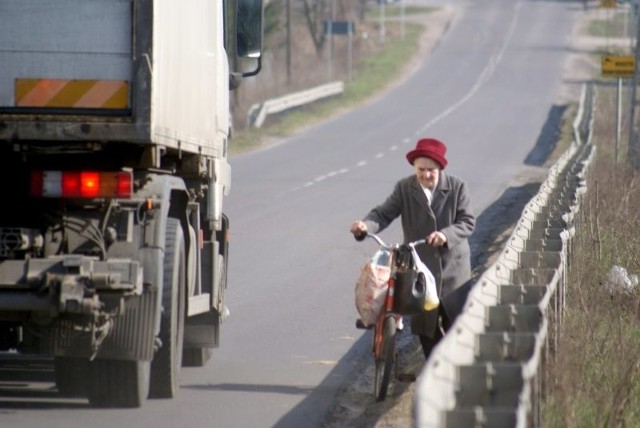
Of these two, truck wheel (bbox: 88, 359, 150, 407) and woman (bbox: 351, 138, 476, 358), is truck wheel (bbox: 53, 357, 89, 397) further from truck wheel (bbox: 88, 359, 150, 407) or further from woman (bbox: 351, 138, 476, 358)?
woman (bbox: 351, 138, 476, 358)

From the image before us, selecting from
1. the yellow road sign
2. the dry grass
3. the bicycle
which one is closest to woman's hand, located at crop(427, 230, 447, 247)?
the bicycle

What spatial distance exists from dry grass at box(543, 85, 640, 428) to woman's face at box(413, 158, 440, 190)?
1.16 m

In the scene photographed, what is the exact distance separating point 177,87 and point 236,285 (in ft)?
21.5

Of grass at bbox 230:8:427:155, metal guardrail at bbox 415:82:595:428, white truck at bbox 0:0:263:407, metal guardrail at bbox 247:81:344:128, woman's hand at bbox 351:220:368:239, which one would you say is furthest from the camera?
metal guardrail at bbox 247:81:344:128

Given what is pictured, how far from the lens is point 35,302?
8039 millimetres

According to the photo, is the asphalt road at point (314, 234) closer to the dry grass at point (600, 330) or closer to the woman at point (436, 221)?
the woman at point (436, 221)

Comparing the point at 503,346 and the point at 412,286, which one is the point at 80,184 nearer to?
the point at 412,286

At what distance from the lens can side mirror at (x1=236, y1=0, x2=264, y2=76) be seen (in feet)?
35.5

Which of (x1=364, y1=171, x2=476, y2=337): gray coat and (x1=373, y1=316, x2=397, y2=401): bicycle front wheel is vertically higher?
(x1=364, y1=171, x2=476, y2=337): gray coat

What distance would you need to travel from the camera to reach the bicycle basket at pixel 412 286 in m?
9.16

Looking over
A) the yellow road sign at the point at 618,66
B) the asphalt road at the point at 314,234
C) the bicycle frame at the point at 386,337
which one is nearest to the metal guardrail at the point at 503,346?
the bicycle frame at the point at 386,337

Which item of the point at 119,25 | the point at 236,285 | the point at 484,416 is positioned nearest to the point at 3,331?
the point at 119,25

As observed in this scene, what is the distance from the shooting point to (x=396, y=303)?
9.26m

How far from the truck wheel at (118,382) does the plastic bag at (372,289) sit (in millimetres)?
1396
